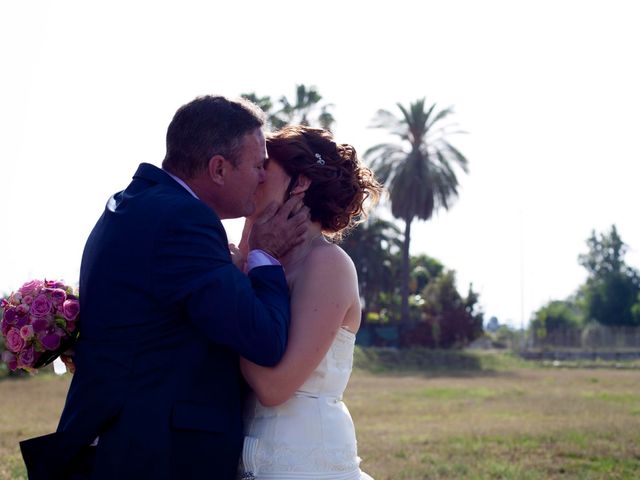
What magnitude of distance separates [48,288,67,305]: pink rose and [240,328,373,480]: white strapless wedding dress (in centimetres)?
78

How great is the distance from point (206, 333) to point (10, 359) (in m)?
1.09

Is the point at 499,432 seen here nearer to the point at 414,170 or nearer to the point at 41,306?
the point at 41,306

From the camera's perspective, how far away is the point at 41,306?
3.70m

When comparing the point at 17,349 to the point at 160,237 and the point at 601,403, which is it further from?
the point at 601,403

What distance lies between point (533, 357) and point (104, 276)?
5408 centimetres

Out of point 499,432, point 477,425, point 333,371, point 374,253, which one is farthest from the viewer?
point 374,253

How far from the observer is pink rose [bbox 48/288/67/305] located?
3.70 m

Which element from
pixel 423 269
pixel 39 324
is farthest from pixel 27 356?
pixel 423 269

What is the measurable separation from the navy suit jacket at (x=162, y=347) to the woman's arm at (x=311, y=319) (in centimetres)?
10

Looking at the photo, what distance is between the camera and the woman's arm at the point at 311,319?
3420mm

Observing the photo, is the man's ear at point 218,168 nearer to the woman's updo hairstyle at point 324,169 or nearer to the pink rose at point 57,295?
the woman's updo hairstyle at point 324,169

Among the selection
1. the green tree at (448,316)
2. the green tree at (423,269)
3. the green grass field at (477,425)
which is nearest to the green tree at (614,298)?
the green tree at (423,269)

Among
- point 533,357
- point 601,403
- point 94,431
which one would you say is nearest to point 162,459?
point 94,431

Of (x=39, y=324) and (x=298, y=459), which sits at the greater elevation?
(x=39, y=324)
